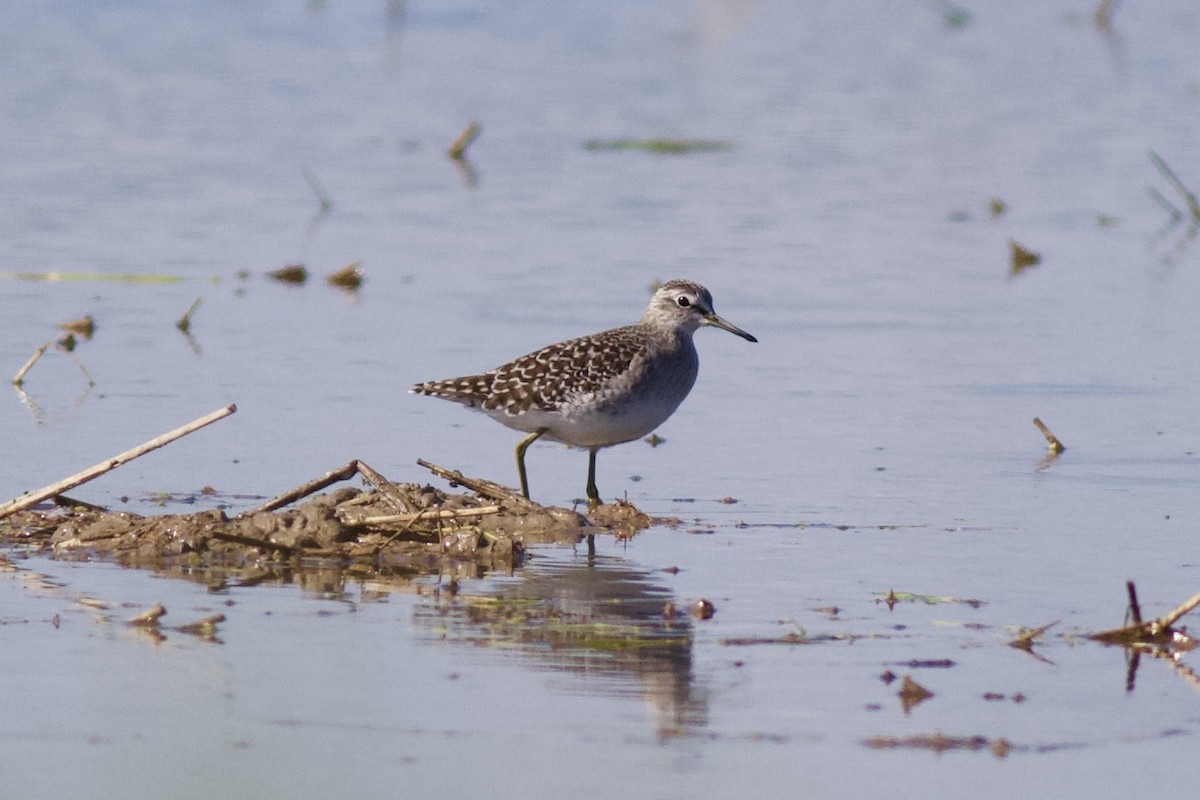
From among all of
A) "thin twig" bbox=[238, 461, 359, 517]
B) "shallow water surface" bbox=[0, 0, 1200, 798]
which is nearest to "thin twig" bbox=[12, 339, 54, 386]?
"shallow water surface" bbox=[0, 0, 1200, 798]

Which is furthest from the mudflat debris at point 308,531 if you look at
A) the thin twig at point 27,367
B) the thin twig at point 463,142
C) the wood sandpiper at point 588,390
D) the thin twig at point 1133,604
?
the thin twig at point 463,142

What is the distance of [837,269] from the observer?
14.0 metres

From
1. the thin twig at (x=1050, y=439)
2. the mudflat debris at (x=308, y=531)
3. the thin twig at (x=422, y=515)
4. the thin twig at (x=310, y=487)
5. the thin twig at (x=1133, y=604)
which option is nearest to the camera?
the thin twig at (x=1133, y=604)

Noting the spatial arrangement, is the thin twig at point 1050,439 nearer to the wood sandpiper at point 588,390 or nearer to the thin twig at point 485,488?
the wood sandpiper at point 588,390

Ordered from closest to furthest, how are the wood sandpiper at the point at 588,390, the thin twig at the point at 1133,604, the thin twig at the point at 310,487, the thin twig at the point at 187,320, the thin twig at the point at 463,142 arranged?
the thin twig at the point at 1133,604, the thin twig at the point at 310,487, the wood sandpiper at the point at 588,390, the thin twig at the point at 187,320, the thin twig at the point at 463,142

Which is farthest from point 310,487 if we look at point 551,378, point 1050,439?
point 1050,439

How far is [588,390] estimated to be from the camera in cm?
861

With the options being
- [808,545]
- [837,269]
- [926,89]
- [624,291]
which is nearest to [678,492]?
[808,545]

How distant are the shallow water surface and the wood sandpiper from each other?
330 mm

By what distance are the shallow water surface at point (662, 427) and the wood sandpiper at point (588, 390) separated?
33 cm

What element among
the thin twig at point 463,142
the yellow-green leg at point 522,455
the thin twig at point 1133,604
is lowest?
the thin twig at point 1133,604

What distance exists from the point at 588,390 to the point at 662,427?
173cm

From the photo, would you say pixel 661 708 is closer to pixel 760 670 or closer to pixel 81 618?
pixel 760 670

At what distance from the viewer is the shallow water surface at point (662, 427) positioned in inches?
217
